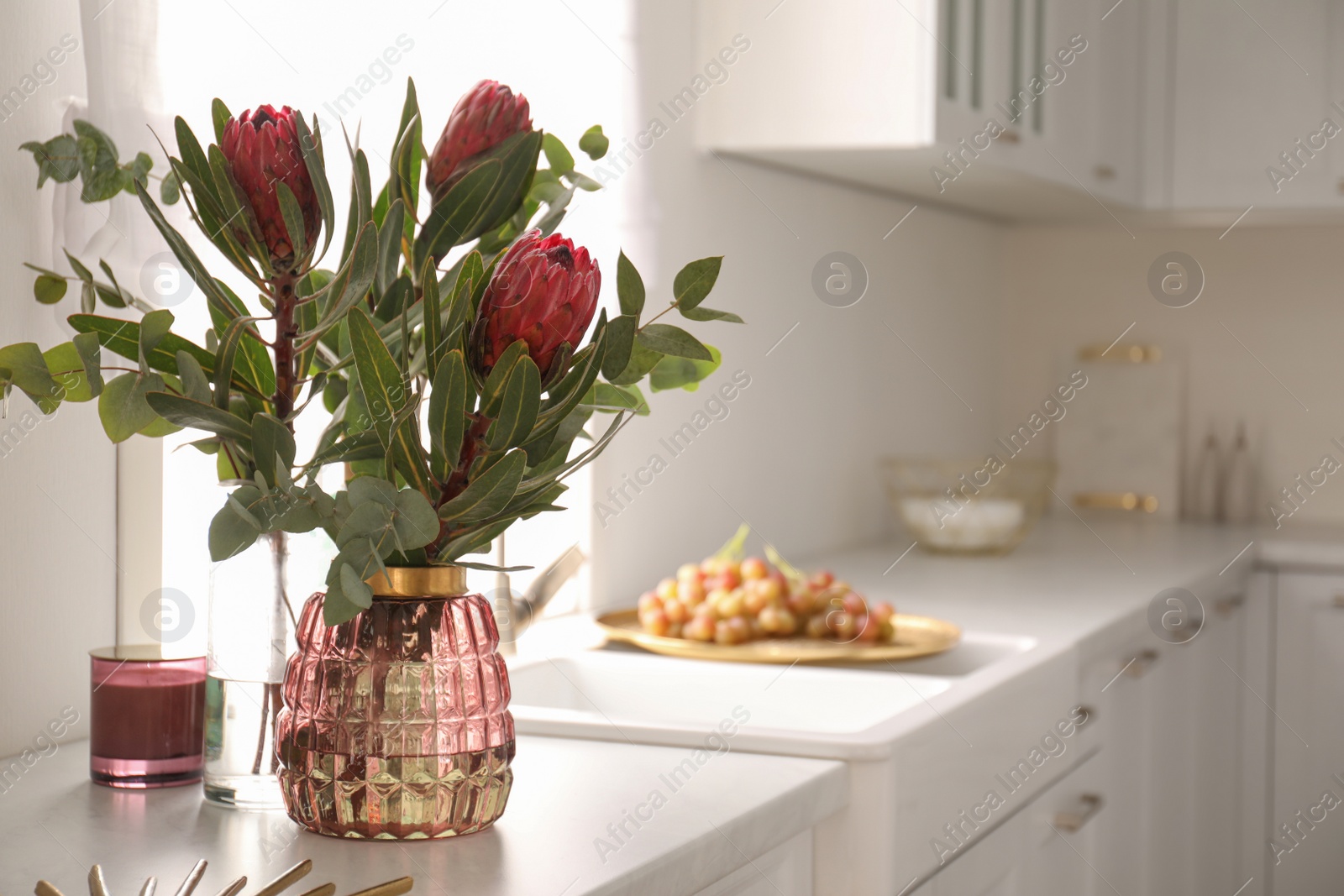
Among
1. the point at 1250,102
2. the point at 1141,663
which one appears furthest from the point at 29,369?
the point at 1250,102

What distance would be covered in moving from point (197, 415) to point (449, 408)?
15 cm

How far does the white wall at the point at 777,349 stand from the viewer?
1.99 metres

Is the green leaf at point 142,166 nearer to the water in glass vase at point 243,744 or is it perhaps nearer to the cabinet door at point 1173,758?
the water in glass vase at point 243,744

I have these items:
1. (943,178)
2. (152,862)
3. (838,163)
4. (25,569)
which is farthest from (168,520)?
(943,178)

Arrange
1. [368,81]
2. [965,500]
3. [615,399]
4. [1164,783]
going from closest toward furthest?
[615,399]
[368,81]
[1164,783]
[965,500]

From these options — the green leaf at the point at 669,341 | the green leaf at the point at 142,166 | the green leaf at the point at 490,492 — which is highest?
the green leaf at the point at 142,166

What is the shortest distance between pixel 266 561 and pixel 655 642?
2.38 feet

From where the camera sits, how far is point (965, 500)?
2.55 metres

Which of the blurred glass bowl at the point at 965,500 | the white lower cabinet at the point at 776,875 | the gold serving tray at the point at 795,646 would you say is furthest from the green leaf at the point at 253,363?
the blurred glass bowl at the point at 965,500

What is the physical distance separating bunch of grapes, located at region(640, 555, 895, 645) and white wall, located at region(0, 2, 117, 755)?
0.71m

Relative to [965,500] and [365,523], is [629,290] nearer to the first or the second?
[365,523]

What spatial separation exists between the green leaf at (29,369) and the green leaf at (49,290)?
205mm

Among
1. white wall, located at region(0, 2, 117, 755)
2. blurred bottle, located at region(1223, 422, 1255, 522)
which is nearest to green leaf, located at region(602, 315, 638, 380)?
white wall, located at region(0, 2, 117, 755)

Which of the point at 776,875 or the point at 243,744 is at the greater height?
the point at 243,744
